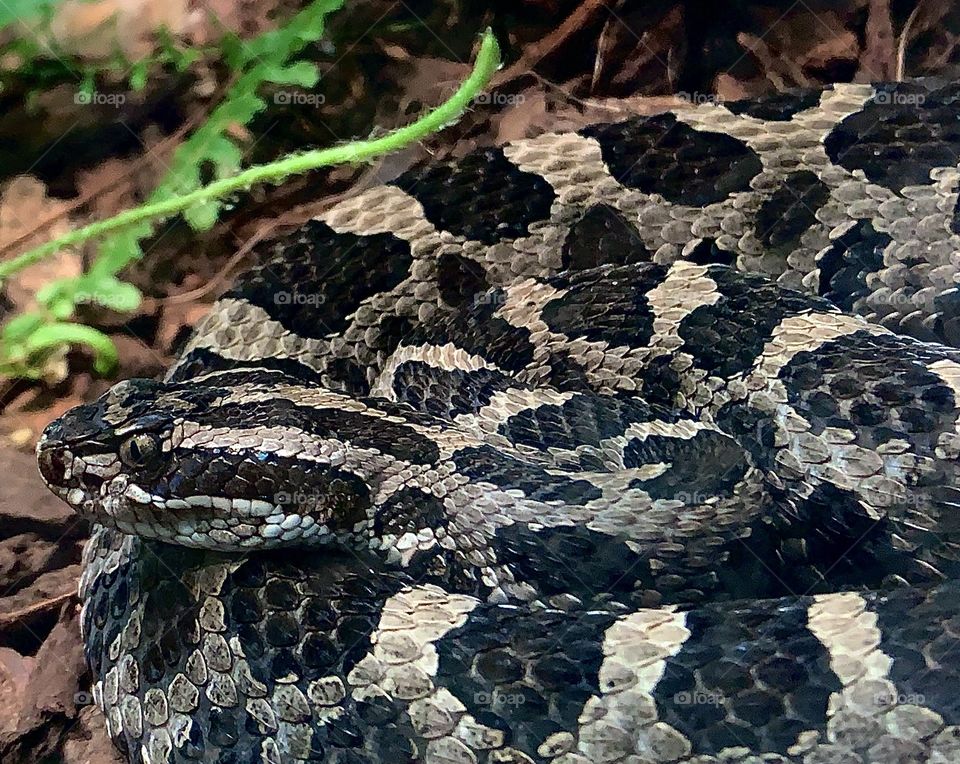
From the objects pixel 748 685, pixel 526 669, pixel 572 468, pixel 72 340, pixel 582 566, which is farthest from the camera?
pixel 72 340

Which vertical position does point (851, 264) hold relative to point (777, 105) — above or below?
below

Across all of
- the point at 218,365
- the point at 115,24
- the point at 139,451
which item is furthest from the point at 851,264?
the point at 115,24

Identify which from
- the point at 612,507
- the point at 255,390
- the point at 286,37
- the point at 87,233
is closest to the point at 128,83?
the point at 286,37

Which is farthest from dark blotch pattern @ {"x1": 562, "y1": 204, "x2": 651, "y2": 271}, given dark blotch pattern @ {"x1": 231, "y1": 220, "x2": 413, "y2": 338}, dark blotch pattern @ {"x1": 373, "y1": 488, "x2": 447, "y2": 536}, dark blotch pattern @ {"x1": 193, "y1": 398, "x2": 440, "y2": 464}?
dark blotch pattern @ {"x1": 373, "y1": 488, "x2": 447, "y2": 536}

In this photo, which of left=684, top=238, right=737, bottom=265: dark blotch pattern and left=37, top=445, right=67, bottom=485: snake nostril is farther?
left=684, top=238, right=737, bottom=265: dark blotch pattern

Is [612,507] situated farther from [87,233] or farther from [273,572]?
[87,233]

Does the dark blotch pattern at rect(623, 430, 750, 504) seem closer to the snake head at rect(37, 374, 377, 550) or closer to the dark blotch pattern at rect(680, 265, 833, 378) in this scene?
the dark blotch pattern at rect(680, 265, 833, 378)

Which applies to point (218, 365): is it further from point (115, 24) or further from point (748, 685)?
point (748, 685)
